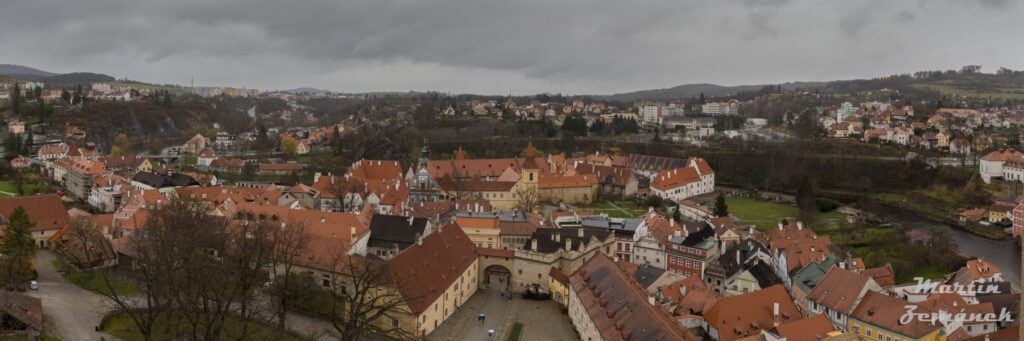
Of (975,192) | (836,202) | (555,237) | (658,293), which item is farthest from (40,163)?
(975,192)

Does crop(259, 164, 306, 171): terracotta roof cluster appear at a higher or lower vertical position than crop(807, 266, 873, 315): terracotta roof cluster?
higher

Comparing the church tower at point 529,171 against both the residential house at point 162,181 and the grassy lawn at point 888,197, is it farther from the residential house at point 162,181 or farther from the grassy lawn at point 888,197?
the grassy lawn at point 888,197

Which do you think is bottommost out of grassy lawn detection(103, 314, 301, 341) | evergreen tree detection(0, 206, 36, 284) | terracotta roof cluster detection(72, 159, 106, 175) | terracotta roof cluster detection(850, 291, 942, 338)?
grassy lawn detection(103, 314, 301, 341)

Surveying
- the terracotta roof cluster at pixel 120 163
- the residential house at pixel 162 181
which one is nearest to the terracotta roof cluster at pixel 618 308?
the residential house at pixel 162 181

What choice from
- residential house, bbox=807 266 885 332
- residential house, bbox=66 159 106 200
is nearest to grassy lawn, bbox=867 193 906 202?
residential house, bbox=807 266 885 332

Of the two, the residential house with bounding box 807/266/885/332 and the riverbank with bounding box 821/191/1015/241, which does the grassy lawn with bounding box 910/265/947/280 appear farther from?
the riverbank with bounding box 821/191/1015/241
